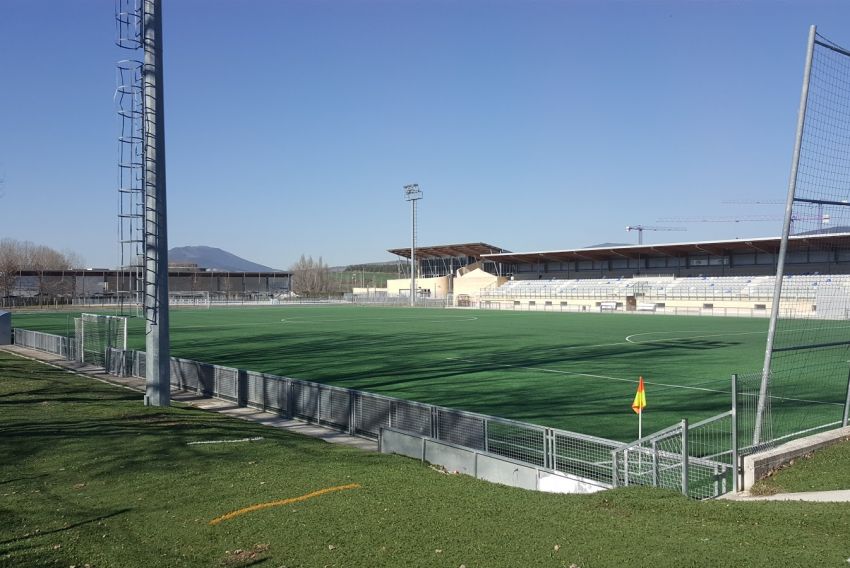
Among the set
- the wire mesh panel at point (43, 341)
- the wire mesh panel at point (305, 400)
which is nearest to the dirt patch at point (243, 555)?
the wire mesh panel at point (305, 400)

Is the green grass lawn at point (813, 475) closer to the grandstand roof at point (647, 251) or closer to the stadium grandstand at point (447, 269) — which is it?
the grandstand roof at point (647, 251)

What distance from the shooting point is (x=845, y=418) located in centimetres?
1195

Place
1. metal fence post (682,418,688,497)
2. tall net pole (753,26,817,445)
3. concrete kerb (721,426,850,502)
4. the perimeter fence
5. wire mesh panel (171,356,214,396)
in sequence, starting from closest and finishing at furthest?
1. concrete kerb (721,426,850,502)
2. metal fence post (682,418,688,497)
3. the perimeter fence
4. tall net pole (753,26,817,445)
5. wire mesh panel (171,356,214,396)

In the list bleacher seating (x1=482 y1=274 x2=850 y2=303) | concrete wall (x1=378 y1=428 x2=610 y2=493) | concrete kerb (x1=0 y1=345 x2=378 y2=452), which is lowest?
concrete kerb (x1=0 y1=345 x2=378 y2=452)

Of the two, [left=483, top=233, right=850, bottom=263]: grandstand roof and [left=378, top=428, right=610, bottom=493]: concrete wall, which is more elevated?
[left=483, top=233, right=850, bottom=263]: grandstand roof

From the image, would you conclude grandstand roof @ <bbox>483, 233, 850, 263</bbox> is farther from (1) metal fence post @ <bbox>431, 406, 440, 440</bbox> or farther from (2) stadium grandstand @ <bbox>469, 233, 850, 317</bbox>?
(1) metal fence post @ <bbox>431, 406, 440, 440</bbox>

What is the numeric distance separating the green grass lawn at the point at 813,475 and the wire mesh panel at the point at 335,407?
8423 millimetres

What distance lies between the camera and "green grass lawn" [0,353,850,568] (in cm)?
616

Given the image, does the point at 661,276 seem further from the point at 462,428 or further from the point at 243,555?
the point at 243,555

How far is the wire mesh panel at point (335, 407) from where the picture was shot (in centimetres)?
1555

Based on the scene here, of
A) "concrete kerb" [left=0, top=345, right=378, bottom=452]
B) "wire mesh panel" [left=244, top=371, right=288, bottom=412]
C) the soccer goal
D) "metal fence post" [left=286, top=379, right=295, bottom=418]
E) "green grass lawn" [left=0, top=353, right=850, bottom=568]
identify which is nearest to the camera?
"green grass lawn" [left=0, top=353, right=850, bottom=568]

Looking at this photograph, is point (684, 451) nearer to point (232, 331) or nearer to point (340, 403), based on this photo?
point (340, 403)

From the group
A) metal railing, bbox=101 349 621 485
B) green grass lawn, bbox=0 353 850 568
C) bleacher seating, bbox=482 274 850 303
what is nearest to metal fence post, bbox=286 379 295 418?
metal railing, bbox=101 349 621 485

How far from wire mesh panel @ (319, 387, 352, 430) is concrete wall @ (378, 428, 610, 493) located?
301 cm
